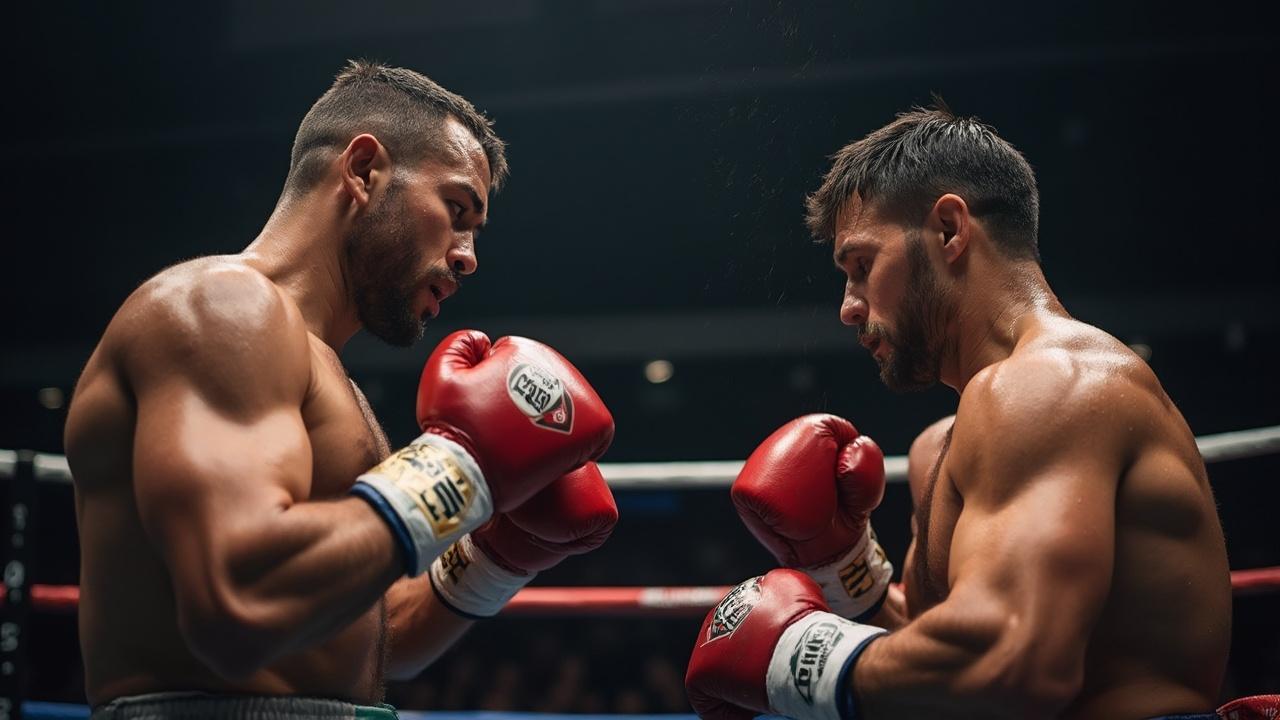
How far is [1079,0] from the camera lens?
582cm

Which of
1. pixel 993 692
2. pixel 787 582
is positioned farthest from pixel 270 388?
pixel 993 692

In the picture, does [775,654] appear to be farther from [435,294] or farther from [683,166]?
[683,166]

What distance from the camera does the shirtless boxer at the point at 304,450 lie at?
4.17ft

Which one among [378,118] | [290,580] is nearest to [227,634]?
[290,580]

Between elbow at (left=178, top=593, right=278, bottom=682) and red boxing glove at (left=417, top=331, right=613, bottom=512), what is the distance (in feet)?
1.23

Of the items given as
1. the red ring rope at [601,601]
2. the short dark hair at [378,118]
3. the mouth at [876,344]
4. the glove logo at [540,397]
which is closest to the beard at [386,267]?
the short dark hair at [378,118]

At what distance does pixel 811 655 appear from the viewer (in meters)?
1.53

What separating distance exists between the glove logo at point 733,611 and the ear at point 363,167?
3.13 ft

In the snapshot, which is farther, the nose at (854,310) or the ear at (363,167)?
the nose at (854,310)

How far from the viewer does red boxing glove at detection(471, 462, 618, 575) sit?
73.5 inches

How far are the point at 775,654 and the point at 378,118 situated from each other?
1.19 meters

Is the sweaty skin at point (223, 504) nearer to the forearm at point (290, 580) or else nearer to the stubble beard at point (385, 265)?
the forearm at point (290, 580)

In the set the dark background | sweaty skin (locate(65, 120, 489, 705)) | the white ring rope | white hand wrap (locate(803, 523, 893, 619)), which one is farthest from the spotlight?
sweaty skin (locate(65, 120, 489, 705))

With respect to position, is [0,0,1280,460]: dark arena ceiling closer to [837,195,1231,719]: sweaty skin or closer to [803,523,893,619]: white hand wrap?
[803,523,893,619]: white hand wrap
